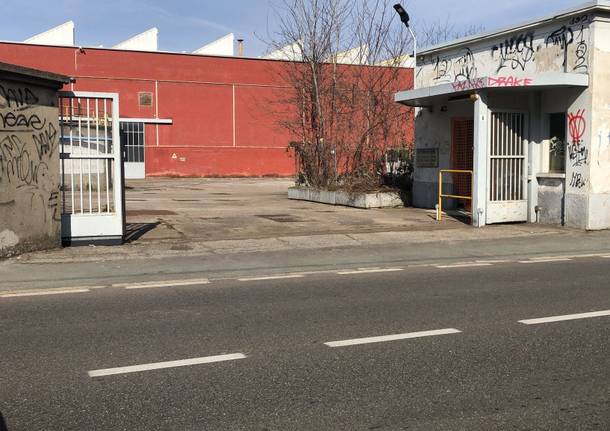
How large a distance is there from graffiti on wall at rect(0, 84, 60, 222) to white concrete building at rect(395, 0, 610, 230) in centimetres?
911

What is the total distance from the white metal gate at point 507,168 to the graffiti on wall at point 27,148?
9.49 metres

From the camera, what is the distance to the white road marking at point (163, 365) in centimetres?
505

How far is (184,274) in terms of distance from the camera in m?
9.55

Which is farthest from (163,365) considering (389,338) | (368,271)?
(368,271)

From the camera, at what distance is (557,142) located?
50.4ft

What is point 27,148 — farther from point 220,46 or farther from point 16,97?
point 220,46

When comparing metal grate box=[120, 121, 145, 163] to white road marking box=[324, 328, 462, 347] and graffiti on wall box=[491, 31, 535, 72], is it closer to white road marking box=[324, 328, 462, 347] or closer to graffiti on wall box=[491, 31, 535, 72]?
graffiti on wall box=[491, 31, 535, 72]

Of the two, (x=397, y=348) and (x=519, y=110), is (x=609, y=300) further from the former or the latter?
(x=519, y=110)

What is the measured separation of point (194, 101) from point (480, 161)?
32187 millimetres

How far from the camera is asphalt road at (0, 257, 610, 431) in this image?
13.9 ft

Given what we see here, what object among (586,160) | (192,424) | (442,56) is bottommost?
(192,424)

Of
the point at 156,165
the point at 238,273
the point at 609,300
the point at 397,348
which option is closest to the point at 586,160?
the point at 609,300

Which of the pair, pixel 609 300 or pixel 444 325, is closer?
pixel 444 325

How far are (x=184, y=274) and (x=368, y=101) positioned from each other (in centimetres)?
1394
